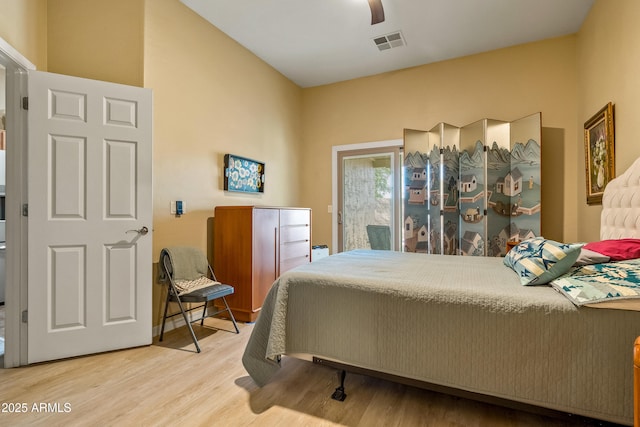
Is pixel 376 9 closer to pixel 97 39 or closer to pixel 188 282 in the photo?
pixel 97 39

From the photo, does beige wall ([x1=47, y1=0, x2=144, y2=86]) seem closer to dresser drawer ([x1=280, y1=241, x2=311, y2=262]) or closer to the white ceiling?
the white ceiling

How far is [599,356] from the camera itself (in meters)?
1.22

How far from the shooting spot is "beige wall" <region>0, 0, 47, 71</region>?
6.59 ft

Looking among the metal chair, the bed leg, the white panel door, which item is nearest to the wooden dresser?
the metal chair

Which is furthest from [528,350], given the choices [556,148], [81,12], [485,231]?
[81,12]

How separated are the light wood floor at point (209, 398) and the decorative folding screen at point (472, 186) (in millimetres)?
2162

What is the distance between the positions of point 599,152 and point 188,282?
3.78 meters

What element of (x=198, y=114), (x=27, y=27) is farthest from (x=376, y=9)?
(x=27, y=27)

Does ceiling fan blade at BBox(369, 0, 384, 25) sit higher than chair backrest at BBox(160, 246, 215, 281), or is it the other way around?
ceiling fan blade at BBox(369, 0, 384, 25)

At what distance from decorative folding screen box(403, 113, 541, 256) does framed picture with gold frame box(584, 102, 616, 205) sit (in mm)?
402

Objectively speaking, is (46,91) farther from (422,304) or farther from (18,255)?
(422,304)

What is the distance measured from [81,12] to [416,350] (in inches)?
136

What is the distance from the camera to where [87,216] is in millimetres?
2242

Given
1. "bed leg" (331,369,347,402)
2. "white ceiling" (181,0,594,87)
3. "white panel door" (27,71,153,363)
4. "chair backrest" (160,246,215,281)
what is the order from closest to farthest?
"bed leg" (331,369,347,402) → "white panel door" (27,71,153,363) → "chair backrest" (160,246,215,281) → "white ceiling" (181,0,594,87)
